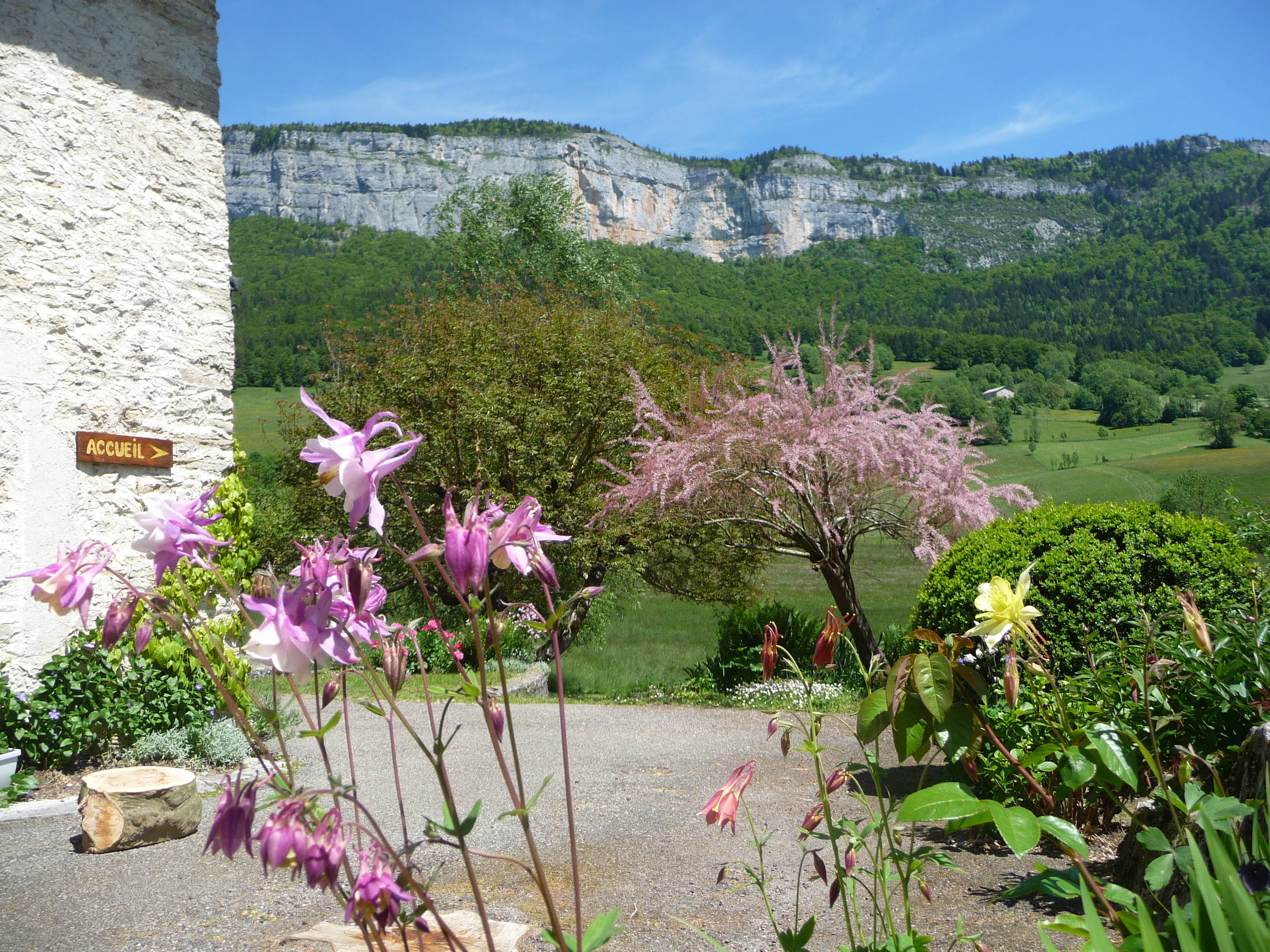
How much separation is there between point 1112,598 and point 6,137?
6.95 metres

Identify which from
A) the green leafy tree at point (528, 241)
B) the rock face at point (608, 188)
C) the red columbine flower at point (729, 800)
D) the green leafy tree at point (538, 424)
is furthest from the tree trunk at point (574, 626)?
the rock face at point (608, 188)

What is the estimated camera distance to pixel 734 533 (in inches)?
392

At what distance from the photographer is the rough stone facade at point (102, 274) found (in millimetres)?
4691

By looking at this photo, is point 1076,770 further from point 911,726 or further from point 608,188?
point 608,188

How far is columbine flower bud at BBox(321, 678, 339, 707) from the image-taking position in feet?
3.87

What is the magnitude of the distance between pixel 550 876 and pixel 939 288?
60.6 meters

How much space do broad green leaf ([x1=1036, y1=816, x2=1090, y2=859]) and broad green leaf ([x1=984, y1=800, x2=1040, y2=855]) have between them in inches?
0.8

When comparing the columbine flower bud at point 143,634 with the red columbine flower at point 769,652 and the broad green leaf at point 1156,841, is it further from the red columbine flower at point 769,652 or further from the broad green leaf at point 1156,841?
the broad green leaf at point 1156,841

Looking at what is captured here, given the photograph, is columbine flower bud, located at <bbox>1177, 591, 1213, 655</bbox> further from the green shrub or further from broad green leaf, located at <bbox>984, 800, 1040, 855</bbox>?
the green shrub

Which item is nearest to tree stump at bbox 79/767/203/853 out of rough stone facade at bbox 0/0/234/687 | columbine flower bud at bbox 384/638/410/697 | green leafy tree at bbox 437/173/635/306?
rough stone facade at bbox 0/0/234/687

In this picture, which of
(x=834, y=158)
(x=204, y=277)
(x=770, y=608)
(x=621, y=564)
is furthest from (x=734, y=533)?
(x=834, y=158)

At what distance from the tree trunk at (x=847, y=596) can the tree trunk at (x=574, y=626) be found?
3404mm

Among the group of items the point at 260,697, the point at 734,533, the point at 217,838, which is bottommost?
the point at 260,697

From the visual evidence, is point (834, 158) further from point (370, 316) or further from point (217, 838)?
point (217, 838)
